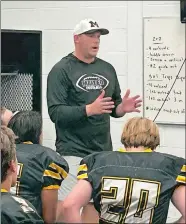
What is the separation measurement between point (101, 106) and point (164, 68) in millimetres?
1168

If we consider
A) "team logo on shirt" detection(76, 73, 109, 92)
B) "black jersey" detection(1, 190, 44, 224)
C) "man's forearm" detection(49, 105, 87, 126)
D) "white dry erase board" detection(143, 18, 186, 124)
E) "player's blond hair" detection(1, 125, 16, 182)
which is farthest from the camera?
"white dry erase board" detection(143, 18, 186, 124)

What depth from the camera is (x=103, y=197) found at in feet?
7.16

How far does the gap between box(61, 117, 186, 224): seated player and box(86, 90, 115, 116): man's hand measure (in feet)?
2.25

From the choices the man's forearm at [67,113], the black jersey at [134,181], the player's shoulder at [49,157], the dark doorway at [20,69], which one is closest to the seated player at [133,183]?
the black jersey at [134,181]

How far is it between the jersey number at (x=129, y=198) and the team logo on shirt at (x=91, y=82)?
109cm

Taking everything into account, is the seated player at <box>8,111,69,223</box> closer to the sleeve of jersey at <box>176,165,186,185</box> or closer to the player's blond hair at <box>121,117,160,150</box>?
the player's blond hair at <box>121,117,160,150</box>

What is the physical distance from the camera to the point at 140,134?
7.25ft

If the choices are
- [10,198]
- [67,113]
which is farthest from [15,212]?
[67,113]

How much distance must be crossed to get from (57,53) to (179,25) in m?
1.03

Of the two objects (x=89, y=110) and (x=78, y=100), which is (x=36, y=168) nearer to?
(x=89, y=110)

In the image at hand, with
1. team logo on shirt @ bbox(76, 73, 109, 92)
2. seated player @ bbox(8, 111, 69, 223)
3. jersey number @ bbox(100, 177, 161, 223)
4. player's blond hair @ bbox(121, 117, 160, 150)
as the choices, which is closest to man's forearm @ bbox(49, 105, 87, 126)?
team logo on shirt @ bbox(76, 73, 109, 92)

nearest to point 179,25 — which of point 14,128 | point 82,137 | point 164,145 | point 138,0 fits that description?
point 138,0

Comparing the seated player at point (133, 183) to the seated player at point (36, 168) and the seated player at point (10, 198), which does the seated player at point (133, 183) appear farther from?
the seated player at point (10, 198)

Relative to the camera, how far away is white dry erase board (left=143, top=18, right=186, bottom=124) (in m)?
3.88
